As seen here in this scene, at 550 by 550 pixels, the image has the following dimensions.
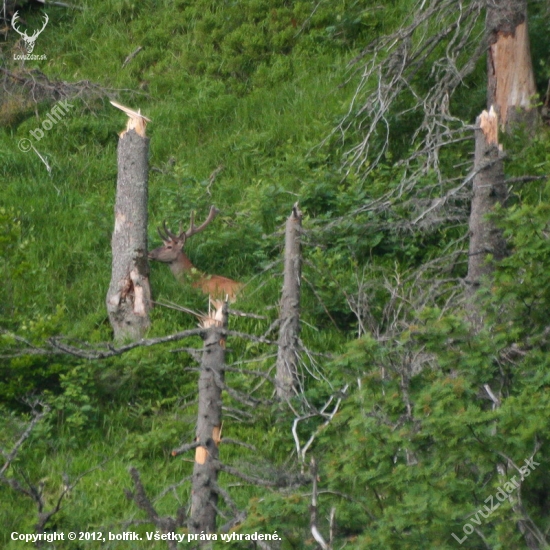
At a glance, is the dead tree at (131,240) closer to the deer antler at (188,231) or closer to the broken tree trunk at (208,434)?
the deer antler at (188,231)

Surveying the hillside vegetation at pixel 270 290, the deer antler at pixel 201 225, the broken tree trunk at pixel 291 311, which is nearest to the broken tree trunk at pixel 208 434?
the hillside vegetation at pixel 270 290

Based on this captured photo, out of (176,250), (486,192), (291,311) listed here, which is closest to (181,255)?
(176,250)

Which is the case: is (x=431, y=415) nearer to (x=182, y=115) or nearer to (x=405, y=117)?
(x=405, y=117)

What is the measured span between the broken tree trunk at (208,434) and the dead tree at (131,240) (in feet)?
12.4

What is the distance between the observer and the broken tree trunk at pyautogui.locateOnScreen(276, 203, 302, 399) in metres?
8.81

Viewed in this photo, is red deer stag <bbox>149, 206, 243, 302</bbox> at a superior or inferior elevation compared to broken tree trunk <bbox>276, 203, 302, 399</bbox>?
superior

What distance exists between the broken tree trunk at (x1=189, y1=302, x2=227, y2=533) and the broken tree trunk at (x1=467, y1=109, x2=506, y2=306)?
2.28 meters

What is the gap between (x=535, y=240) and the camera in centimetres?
639

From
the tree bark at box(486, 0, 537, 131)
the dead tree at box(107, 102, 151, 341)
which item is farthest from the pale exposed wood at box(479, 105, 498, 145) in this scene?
the dead tree at box(107, 102, 151, 341)

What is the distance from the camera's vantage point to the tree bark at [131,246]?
1080 centimetres

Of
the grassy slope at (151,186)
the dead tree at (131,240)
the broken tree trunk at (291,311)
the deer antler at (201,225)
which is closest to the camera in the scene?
the broken tree trunk at (291,311)

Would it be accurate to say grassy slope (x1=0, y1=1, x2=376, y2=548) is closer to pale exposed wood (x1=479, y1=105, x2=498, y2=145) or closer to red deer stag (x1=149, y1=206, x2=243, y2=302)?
red deer stag (x1=149, y1=206, x2=243, y2=302)

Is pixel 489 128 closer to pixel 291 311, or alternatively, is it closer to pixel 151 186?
pixel 291 311

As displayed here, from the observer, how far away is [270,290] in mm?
11211
